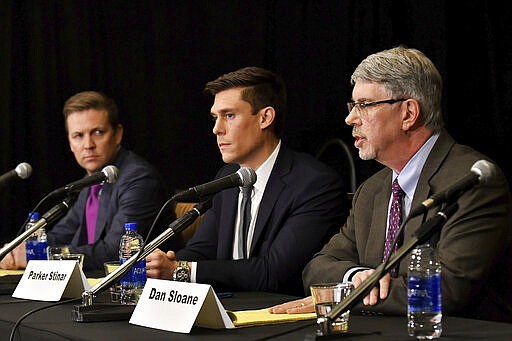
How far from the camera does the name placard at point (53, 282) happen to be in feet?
8.74

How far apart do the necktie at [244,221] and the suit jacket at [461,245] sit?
68cm

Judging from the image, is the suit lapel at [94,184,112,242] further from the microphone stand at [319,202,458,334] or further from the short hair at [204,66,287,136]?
the microphone stand at [319,202,458,334]

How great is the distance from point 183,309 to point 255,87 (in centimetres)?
173

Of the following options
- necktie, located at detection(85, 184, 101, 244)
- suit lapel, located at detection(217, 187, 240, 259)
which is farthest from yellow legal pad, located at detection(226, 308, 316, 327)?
necktie, located at detection(85, 184, 101, 244)

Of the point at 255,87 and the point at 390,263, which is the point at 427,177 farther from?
the point at 255,87

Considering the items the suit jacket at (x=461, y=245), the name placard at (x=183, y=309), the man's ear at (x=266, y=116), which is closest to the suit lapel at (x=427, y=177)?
the suit jacket at (x=461, y=245)

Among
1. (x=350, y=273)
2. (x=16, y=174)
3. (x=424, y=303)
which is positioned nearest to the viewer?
(x=424, y=303)

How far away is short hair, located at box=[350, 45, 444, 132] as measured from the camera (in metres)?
2.71

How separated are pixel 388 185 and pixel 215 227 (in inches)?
42.3

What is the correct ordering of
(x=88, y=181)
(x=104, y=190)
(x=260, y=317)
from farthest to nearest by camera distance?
(x=104, y=190) → (x=88, y=181) → (x=260, y=317)

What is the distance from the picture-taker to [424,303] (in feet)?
6.20

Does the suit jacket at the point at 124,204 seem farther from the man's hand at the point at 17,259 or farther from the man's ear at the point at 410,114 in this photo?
the man's ear at the point at 410,114

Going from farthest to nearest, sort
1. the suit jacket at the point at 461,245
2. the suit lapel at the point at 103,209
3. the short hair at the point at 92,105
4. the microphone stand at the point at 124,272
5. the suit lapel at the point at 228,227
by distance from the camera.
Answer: the short hair at the point at 92,105
the suit lapel at the point at 103,209
the suit lapel at the point at 228,227
the suit jacket at the point at 461,245
the microphone stand at the point at 124,272

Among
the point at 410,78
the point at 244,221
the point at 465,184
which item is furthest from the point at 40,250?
the point at 465,184
